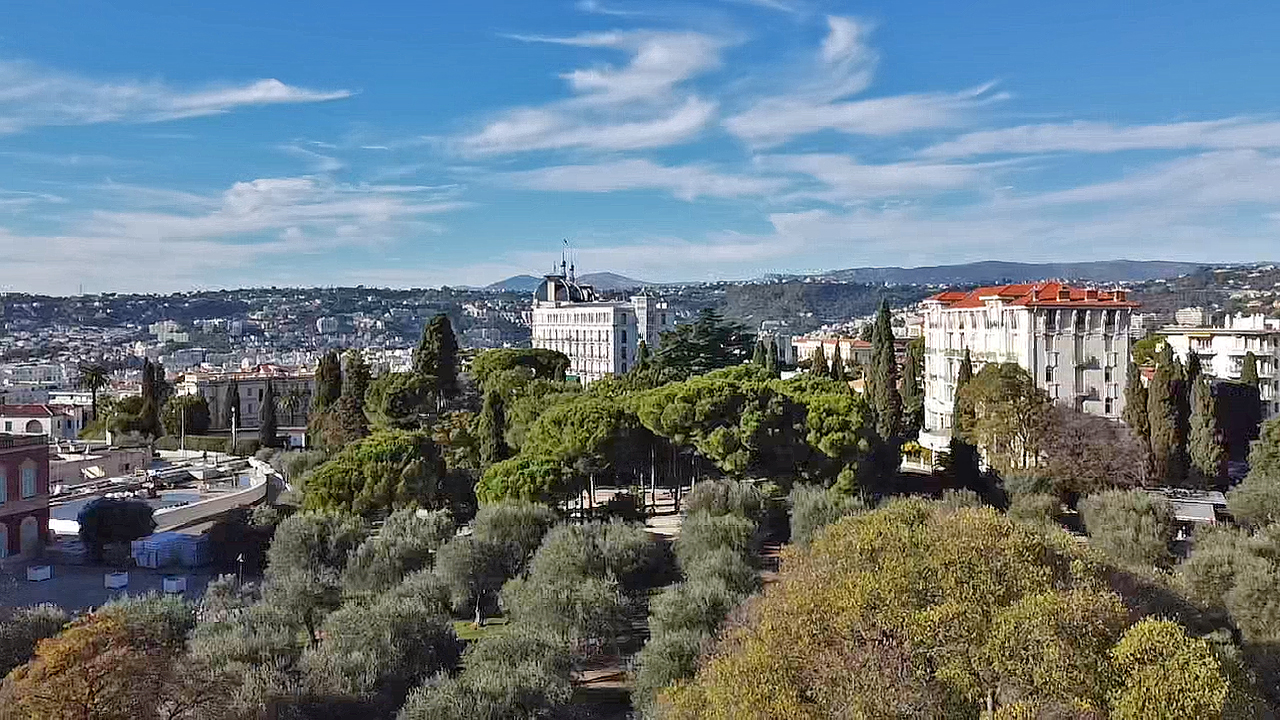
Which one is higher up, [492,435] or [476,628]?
[492,435]

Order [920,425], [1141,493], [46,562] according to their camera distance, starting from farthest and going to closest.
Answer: [920,425], [46,562], [1141,493]

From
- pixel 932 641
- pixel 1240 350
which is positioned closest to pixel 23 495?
pixel 932 641

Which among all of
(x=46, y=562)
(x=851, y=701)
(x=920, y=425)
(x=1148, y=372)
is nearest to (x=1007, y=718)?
(x=851, y=701)

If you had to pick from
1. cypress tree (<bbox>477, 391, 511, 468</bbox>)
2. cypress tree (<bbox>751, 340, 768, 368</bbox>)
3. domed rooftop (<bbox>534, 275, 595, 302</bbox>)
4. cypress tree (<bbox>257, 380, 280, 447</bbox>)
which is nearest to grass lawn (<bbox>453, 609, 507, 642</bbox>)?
cypress tree (<bbox>477, 391, 511, 468</bbox>)

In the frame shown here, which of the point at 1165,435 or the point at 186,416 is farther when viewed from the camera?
the point at 186,416

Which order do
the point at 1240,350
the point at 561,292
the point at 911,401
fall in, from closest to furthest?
the point at 911,401 → the point at 1240,350 → the point at 561,292

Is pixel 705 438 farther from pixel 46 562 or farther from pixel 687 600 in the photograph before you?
pixel 46 562

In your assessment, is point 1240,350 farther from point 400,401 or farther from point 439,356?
point 400,401
